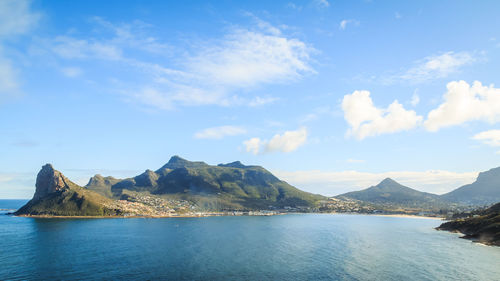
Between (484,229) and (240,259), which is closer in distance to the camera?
(240,259)

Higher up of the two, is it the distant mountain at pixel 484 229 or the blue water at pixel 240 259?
the distant mountain at pixel 484 229

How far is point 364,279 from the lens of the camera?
71.3 meters

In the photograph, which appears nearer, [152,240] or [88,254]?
[88,254]

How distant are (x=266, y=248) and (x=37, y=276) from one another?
3052 inches

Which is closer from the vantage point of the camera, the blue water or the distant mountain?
the blue water

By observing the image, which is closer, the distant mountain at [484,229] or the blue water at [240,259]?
the blue water at [240,259]

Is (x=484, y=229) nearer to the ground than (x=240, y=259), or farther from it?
farther from it

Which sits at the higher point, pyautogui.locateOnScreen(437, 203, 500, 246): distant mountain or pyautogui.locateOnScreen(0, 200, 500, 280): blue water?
pyautogui.locateOnScreen(437, 203, 500, 246): distant mountain

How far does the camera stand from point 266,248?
117 m

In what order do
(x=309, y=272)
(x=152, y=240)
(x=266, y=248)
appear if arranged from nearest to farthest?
1. (x=309, y=272)
2. (x=266, y=248)
3. (x=152, y=240)

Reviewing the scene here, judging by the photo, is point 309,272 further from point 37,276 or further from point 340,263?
point 37,276

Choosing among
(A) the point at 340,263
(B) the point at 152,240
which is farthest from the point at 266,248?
(B) the point at 152,240

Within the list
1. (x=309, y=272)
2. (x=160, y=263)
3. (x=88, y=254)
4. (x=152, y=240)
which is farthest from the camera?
(x=152, y=240)

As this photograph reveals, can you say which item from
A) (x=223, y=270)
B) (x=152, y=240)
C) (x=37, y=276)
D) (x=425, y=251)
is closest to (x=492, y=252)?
(x=425, y=251)
